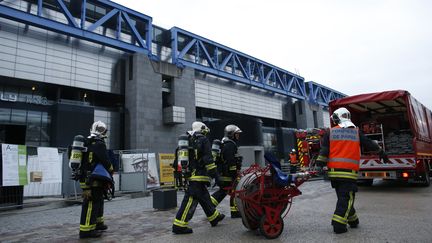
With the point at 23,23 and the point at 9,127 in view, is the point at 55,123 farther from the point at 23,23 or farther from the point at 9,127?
the point at 23,23

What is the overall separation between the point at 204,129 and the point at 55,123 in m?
20.6

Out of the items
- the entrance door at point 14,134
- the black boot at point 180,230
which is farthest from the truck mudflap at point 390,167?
the entrance door at point 14,134

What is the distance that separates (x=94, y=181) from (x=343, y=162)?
12.8 ft

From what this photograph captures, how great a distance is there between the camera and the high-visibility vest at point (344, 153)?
177 inches

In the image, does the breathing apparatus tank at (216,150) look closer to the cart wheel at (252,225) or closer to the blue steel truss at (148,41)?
the cart wheel at (252,225)

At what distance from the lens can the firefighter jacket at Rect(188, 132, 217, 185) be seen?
4965 mm

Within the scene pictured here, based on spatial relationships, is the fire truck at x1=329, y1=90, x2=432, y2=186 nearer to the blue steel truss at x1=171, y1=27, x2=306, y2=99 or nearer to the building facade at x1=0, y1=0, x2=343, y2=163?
the building facade at x1=0, y1=0, x2=343, y2=163

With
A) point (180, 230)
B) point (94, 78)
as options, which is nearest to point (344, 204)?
point (180, 230)

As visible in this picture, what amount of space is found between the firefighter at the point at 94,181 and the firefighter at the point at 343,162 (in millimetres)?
3465

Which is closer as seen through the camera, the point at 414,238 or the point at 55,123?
the point at 414,238

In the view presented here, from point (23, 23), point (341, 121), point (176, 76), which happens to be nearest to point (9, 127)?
point (23, 23)

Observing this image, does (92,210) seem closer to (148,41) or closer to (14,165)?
(14,165)

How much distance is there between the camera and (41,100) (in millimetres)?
23000

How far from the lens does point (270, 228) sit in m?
4.30
